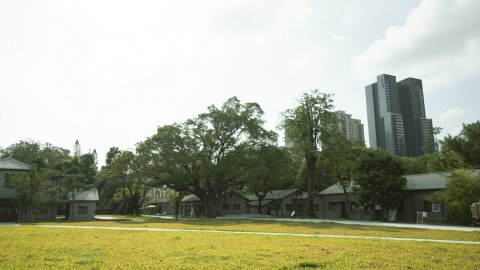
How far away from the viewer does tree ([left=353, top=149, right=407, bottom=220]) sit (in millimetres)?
31727

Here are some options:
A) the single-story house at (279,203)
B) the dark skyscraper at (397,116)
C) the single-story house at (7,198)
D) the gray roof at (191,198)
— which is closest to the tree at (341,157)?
the single-story house at (279,203)

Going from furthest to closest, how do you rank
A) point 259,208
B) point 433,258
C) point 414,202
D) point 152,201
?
point 152,201 → point 259,208 → point 414,202 → point 433,258

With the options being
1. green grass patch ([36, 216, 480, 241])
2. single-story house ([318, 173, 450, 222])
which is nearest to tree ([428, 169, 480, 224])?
single-story house ([318, 173, 450, 222])

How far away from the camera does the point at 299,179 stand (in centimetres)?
5016

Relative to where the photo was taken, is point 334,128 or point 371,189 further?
point 334,128

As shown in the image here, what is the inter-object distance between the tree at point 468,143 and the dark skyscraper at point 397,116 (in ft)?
63.3

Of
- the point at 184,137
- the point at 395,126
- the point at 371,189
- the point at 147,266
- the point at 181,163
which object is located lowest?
the point at 147,266

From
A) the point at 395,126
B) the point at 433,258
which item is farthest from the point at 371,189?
the point at 395,126

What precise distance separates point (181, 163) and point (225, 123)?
7137mm

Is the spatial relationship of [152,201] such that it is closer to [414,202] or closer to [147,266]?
[414,202]

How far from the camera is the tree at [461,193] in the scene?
24.0 meters

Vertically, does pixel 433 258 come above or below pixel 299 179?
below

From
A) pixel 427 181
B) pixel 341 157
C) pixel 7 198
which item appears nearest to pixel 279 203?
pixel 341 157

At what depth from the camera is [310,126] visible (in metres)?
42.0
